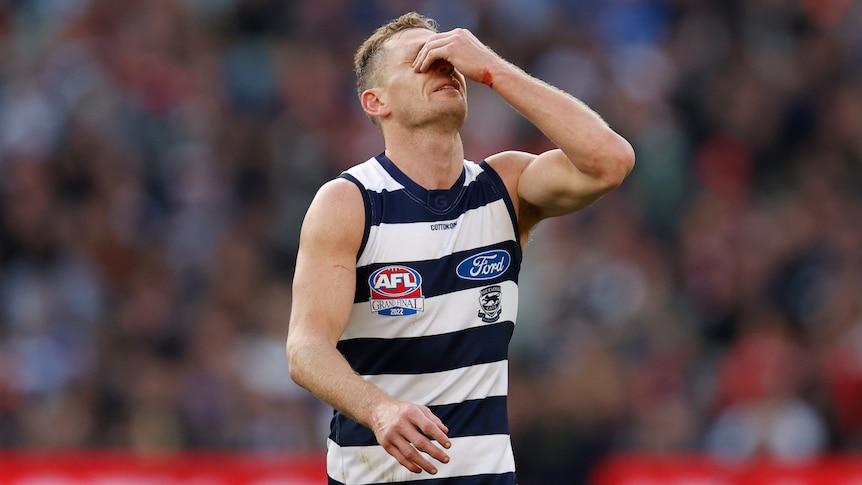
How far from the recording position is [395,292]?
5227 mm

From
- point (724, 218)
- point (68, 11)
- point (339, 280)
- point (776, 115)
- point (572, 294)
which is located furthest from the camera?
point (68, 11)

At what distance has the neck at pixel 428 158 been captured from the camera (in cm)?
545

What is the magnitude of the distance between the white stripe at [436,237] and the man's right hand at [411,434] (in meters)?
0.82

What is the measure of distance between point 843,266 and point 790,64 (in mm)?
2798

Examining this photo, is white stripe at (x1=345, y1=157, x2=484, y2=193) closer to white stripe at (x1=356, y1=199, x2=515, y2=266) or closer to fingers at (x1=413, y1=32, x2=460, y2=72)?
white stripe at (x1=356, y1=199, x2=515, y2=266)

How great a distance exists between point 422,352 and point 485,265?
1.42 feet

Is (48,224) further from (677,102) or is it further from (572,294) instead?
(677,102)

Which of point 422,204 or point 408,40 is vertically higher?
point 408,40

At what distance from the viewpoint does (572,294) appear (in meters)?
11.7

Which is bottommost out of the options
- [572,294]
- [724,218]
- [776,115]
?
[572,294]

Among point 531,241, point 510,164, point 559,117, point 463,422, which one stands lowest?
point 463,422

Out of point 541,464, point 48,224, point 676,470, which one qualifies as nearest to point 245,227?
point 48,224

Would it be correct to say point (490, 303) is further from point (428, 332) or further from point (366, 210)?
point (366, 210)

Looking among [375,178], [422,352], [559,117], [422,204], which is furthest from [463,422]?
[559,117]
